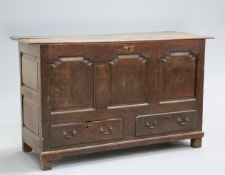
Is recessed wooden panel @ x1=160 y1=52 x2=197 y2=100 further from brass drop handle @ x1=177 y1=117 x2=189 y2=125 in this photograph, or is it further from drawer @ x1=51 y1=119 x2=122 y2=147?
drawer @ x1=51 y1=119 x2=122 y2=147

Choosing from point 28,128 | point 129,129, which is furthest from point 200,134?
point 28,128

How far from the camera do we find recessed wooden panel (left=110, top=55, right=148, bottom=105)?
5070 mm

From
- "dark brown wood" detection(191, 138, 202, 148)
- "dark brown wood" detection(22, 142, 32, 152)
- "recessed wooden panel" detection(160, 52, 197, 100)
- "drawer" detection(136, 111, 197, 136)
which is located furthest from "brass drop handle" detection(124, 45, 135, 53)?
"dark brown wood" detection(22, 142, 32, 152)

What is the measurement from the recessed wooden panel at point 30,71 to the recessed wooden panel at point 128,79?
23.0 inches

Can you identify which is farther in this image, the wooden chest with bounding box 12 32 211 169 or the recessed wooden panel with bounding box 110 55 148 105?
the recessed wooden panel with bounding box 110 55 148 105

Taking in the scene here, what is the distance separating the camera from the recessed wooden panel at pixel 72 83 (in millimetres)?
4867

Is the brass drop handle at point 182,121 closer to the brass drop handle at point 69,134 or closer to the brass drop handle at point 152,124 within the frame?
the brass drop handle at point 152,124

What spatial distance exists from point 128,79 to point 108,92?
0.65 feet

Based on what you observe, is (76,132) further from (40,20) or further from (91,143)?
(40,20)

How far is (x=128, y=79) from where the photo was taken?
202 inches

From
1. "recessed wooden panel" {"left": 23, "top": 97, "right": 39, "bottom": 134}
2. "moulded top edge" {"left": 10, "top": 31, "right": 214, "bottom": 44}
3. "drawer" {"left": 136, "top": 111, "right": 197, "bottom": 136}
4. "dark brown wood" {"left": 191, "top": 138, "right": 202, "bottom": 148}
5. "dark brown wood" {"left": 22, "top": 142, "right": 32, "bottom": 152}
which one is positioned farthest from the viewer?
"dark brown wood" {"left": 191, "top": 138, "right": 202, "bottom": 148}

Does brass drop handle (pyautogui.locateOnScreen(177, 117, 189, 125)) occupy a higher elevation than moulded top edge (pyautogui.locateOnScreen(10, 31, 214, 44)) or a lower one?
lower

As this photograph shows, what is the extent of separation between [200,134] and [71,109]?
1179 millimetres

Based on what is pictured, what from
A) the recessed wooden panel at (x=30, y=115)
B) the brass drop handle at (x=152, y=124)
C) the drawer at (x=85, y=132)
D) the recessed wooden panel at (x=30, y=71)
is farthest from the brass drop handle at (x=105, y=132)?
the recessed wooden panel at (x=30, y=71)
